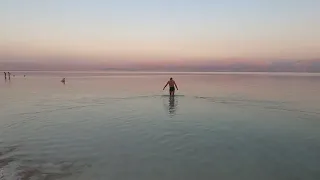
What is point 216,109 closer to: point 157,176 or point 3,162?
point 157,176

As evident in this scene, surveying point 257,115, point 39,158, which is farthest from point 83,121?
point 257,115

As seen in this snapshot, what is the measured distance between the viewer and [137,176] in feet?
33.2

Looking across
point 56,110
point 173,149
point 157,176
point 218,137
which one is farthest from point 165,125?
point 56,110

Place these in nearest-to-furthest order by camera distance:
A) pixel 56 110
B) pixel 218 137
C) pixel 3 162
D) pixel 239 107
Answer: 1. pixel 3 162
2. pixel 218 137
3. pixel 56 110
4. pixel 239 107

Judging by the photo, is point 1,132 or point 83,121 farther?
point 83,121

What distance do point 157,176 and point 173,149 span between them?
3166mm

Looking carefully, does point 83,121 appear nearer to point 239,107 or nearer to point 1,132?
point 1,132

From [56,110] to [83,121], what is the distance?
6.54 meters

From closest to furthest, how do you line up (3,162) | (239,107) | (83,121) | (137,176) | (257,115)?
(137,176), (3,162), (83,121), (257,115), (239,107)

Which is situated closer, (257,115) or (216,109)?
(257,115)

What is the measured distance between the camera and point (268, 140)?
15234mm

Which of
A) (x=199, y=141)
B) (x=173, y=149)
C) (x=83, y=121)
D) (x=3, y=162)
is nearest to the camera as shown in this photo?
(x=3, y=162)

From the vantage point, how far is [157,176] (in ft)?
33.3

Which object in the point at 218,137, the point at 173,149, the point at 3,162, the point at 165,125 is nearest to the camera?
the point at 3,162
